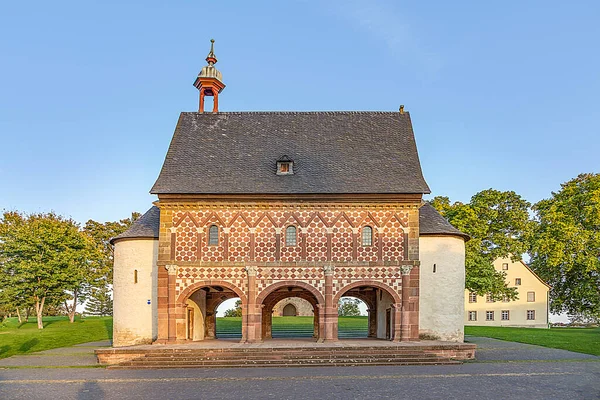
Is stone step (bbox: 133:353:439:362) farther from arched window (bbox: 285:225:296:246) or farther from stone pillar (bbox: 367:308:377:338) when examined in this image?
stone pillar (bbox: 367:308:377:338)

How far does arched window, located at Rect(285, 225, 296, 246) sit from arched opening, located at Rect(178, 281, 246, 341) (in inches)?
130

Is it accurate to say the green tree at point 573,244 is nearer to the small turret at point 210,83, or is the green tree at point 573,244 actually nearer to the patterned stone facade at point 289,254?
the patterned stone facade at point 289,254

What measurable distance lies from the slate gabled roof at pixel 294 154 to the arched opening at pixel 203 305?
4792 mm

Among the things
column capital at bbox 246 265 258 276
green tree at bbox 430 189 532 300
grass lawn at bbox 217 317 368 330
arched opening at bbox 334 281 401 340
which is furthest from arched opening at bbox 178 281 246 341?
green tree at bbox 430 189 532 300

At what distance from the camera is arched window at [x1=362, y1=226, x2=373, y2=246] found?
2827cm

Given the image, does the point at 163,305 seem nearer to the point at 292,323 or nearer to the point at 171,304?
the point at 171,304

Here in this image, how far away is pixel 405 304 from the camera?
1083 inches

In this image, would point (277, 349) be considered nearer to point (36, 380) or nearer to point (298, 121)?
point (36, 380)

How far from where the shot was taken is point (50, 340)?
111 ft

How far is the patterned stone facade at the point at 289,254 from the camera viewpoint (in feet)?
90.6

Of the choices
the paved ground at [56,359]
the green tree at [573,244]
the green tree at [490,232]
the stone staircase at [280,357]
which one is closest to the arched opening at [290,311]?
the green tree at [490,232]

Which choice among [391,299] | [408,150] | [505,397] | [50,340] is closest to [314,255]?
[391,299]

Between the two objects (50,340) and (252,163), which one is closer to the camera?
(252,163)

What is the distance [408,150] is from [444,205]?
19500 millimetres
